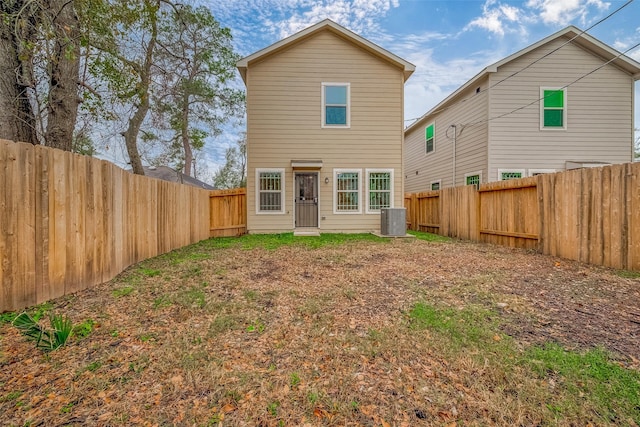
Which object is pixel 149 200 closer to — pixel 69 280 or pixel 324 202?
pixel 69 280

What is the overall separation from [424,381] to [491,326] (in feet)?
3.94

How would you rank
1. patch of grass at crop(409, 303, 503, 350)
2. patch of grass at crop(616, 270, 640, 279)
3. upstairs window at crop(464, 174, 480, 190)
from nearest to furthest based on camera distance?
patch of grass at crop(409, 303, 503, 350), patch of grass at crop(616, 270, 640, 279), upstairs window at crop(464, 174, 480, 190)

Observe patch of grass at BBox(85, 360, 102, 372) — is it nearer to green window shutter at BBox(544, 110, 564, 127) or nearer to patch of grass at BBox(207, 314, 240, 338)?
patch of grass at BBox(207, 314, 240, 338)

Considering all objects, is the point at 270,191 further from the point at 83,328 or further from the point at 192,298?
the point at 83,328

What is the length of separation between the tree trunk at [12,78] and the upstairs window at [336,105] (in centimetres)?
753

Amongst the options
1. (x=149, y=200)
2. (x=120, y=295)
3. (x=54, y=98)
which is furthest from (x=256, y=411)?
(x=54, y=98)

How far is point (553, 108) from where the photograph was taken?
10.0 metres

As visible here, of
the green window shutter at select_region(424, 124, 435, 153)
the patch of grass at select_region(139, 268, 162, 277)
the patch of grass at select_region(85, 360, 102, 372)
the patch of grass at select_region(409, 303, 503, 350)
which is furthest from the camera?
the green window shutter at select_region(424, 124, 435, 153)

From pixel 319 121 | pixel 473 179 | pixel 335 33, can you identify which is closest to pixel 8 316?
pixel 319 121

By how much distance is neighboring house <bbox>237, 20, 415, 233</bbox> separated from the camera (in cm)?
1001

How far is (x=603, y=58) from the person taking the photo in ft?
32.6

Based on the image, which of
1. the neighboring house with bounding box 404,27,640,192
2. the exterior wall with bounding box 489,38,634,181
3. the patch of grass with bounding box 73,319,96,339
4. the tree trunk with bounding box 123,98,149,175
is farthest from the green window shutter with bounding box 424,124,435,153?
the patch of grass with bounding box 73,319,96,339

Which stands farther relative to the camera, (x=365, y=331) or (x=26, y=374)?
(x=365, y=331)

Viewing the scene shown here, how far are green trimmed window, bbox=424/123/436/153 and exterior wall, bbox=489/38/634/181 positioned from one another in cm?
417
